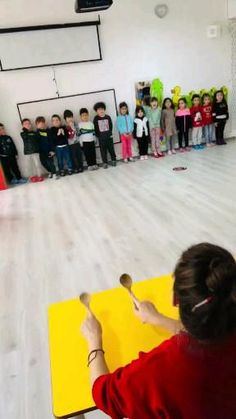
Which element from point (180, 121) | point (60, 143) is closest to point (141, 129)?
point (180, 121)

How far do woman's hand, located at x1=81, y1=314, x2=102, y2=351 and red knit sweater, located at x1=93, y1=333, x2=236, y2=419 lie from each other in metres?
0.24

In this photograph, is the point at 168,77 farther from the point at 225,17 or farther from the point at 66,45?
the point at 66,45

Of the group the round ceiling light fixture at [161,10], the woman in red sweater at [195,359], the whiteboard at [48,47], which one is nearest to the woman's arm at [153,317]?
the woman in red sweater at [195,359]

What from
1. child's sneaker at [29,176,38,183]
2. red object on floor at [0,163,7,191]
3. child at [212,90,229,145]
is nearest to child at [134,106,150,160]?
child at [212,90,229,145]

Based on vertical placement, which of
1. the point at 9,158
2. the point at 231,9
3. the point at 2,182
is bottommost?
the point at 2,182

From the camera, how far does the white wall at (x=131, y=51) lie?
525 cm

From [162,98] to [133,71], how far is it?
717 mm

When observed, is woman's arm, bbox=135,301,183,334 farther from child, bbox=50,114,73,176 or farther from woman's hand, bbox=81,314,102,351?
child, bbox=50,114,73,176

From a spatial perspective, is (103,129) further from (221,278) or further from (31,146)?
(221,278)

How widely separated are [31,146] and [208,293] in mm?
5293

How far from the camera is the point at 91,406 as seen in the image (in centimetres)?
82

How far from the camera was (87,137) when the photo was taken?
5707 mm

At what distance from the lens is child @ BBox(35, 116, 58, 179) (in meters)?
5.47

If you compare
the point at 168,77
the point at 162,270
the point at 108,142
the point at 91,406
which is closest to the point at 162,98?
the point at 168,77
